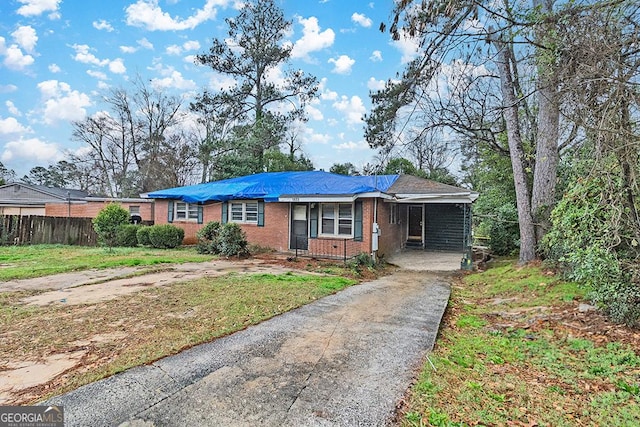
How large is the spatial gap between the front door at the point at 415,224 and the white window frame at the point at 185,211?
34.9 feet

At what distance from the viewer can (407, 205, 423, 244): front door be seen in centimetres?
1656

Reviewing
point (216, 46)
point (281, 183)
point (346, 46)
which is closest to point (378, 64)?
point (346, 46)

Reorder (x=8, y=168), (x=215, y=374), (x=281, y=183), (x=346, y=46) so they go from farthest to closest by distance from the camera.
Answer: (x=8, y=168), (x=281, y=183), (x=346, y=46), (x=215, y=374)

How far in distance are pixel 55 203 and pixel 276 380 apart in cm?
2764

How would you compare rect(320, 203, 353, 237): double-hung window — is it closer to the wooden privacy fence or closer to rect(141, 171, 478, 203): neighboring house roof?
rect(141, 171, 478, 203): neighboring house roof

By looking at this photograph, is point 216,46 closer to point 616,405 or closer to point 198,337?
point 198,337

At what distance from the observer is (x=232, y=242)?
1227 cm

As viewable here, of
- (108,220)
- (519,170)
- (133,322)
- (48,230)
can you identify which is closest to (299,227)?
(108,220)

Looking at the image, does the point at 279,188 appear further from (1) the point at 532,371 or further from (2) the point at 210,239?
(1) the point at 532,371

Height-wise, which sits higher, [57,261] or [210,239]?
[210,239]

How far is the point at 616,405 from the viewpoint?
2732mm

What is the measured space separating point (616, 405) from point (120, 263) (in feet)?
35.8

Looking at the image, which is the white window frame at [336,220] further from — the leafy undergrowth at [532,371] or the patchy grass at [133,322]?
the leafy undergrowth at [532,371]

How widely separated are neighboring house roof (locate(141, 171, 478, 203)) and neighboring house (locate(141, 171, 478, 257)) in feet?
0.11
